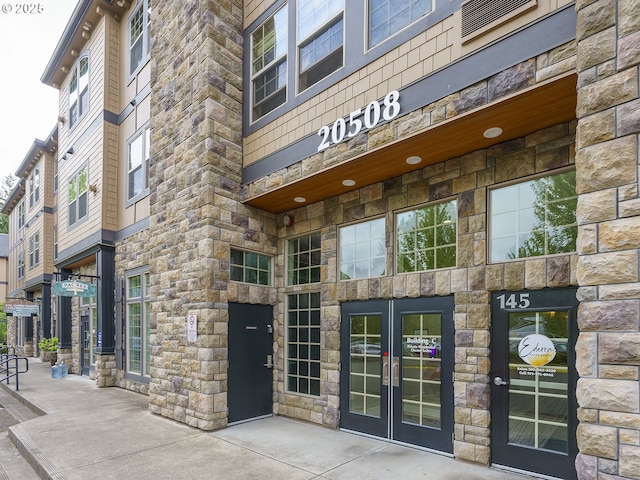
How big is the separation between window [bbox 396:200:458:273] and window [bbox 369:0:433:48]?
2.30 metres

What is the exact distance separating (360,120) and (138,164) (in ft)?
24.0

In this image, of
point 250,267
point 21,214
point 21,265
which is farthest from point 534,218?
point 21,214

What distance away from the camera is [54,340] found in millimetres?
15453

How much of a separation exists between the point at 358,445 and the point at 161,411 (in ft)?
12.4

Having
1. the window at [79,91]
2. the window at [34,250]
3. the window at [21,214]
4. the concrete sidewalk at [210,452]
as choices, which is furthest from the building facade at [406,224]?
the window at [21,214]

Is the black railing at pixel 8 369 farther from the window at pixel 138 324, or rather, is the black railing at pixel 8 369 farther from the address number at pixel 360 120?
the address number at pixel 360 120

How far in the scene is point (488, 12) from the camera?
4.17 m

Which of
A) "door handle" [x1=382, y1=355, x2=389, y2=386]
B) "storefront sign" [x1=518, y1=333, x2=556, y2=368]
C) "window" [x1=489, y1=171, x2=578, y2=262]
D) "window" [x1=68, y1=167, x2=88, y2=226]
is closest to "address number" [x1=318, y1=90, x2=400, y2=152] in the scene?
"window" [x1=489, y1=171, x2=578, y2=262]

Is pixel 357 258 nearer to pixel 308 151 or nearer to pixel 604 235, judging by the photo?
pixel 308 151

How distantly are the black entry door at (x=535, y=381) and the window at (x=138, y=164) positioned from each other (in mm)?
8531

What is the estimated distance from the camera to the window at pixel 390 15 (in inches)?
195

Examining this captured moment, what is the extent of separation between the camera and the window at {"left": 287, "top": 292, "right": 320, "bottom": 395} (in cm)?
707

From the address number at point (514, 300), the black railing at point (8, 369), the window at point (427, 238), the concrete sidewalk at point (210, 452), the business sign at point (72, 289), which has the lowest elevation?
the black railing at point (8, 369)

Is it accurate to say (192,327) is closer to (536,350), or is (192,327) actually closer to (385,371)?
(385,371)
